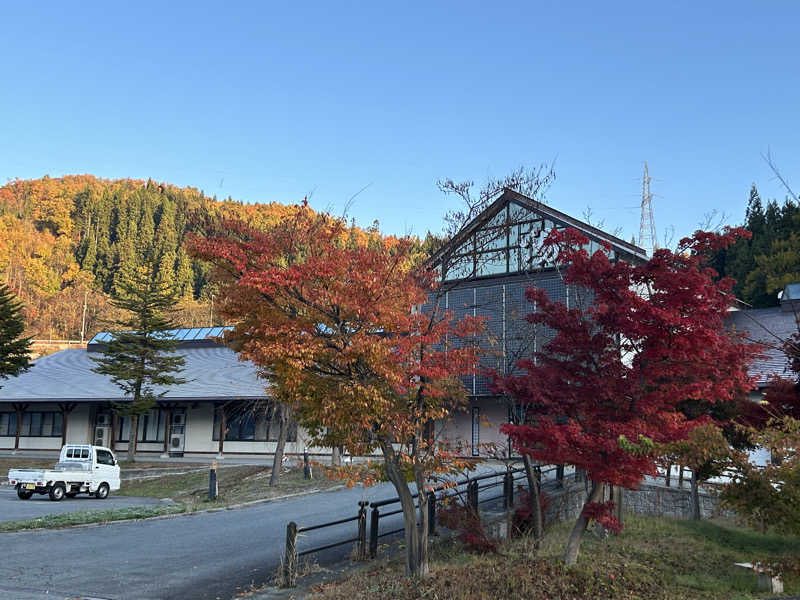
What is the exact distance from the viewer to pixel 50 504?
21.8 m

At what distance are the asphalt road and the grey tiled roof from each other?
15843 millimetres

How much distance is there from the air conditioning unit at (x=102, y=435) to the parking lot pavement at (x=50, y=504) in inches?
586

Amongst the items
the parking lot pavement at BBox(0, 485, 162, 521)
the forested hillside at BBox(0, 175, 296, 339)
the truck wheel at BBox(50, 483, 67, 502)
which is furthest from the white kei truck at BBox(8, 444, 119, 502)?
the forested hillside at BBox(0, 175, 296, 339)

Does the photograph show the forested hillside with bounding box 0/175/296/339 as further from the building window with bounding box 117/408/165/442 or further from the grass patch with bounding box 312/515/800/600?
the grass patch with bounding box 312/515/800/600

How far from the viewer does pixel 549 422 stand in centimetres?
973

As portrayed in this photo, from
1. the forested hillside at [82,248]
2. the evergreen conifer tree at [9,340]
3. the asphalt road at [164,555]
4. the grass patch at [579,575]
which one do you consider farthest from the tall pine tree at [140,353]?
the forested hillside at [82,248]

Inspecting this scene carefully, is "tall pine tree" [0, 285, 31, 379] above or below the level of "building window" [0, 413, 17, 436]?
above

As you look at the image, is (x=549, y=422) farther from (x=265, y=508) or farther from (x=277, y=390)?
(x=265, y=508)

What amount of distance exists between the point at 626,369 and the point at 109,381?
36.7 m

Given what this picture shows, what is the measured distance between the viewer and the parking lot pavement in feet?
62.7

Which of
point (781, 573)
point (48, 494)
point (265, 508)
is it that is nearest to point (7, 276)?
point (48, 494)

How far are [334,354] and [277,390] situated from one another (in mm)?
1259

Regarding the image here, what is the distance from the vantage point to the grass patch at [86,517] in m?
16.1

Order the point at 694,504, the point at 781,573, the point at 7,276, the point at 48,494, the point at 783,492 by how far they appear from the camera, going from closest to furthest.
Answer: the point at 783,492, the point at 781,573, the point at 694,504, the point at 48,494, the point at 7,276
